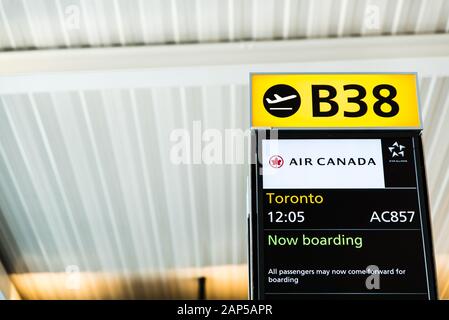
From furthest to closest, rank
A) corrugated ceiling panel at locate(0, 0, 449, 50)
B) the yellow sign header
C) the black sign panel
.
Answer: corrugated ceiling panel at locate(0, 0, 449, 50), the yellow sign header, the black sign panel

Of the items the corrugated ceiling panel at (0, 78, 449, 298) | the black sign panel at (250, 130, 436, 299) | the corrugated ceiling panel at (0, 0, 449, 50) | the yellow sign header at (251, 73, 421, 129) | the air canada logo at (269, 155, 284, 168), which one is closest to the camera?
Answer: the black sign panel at (250, 130, 436, 299)

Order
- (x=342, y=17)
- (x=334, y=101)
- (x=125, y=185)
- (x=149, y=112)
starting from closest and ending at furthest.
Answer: (x=334, y=101)
(x=342, y=17)
(x=149, y=112)
(x=125, y=185)

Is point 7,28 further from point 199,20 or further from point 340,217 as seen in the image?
point 340,217

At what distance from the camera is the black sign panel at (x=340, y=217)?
10.0ft

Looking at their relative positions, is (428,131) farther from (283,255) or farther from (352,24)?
(283,255)

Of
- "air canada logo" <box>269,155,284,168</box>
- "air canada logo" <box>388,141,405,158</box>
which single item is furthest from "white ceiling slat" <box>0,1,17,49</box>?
"air canada logo" <box>388,141,405,158</box>

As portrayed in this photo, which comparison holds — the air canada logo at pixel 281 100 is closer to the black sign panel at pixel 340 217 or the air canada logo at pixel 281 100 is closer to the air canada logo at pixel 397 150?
the black sign panel at pixel 340 217

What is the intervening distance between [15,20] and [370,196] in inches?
154

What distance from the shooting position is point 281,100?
3686 mm

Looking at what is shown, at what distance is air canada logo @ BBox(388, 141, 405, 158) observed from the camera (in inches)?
137

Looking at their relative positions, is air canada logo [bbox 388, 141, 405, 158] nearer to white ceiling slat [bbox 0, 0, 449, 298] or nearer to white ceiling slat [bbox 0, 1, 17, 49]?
white ceiling slat [bbox 0, 0, 449, 298]

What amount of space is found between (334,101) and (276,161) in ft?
1.84

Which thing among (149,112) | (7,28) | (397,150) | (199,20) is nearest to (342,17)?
(199,20)

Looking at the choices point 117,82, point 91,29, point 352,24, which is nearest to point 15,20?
point 91,29
